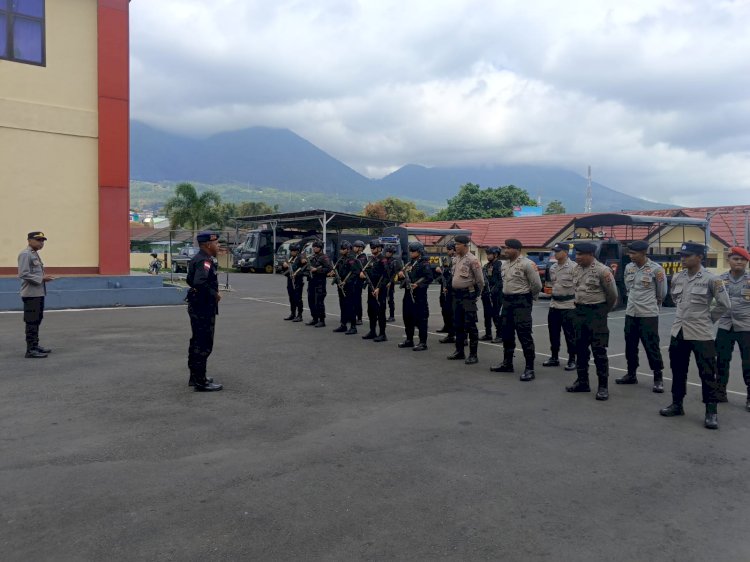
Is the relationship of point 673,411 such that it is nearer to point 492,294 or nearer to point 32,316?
point 492,294

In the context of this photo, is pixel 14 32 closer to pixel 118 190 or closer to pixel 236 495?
pixel 118 190

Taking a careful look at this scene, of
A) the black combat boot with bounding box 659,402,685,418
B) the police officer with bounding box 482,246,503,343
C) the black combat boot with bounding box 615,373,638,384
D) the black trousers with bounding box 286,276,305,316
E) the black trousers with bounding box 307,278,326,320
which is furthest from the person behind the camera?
the black trousers with bounding box 286,276,305,316

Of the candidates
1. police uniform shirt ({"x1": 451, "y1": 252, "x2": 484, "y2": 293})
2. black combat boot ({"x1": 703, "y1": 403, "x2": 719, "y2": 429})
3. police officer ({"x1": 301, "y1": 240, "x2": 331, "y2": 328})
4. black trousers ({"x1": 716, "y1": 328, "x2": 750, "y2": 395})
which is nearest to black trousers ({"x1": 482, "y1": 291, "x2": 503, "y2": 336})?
police uniform shirt ({"x1": 451, "y1": 252, "x2": 484, "y2": 293})

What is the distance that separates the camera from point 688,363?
5.64m

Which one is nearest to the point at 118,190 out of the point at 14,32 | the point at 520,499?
the point at 14,32

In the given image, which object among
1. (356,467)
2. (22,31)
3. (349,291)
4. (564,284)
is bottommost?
(356,467)

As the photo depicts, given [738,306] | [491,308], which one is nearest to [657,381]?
[738,306]

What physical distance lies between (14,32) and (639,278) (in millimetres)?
16019

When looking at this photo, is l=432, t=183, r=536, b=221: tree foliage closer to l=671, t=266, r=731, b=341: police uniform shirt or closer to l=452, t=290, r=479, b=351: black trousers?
l=452, t=290, r=479, b=351: black trousers

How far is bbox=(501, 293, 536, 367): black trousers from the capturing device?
726cm

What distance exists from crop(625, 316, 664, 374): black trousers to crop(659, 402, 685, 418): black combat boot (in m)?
1.12

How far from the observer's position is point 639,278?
22.8 ft

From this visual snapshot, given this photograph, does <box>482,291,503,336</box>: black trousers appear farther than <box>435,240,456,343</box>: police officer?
Yes

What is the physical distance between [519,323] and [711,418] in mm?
2502
